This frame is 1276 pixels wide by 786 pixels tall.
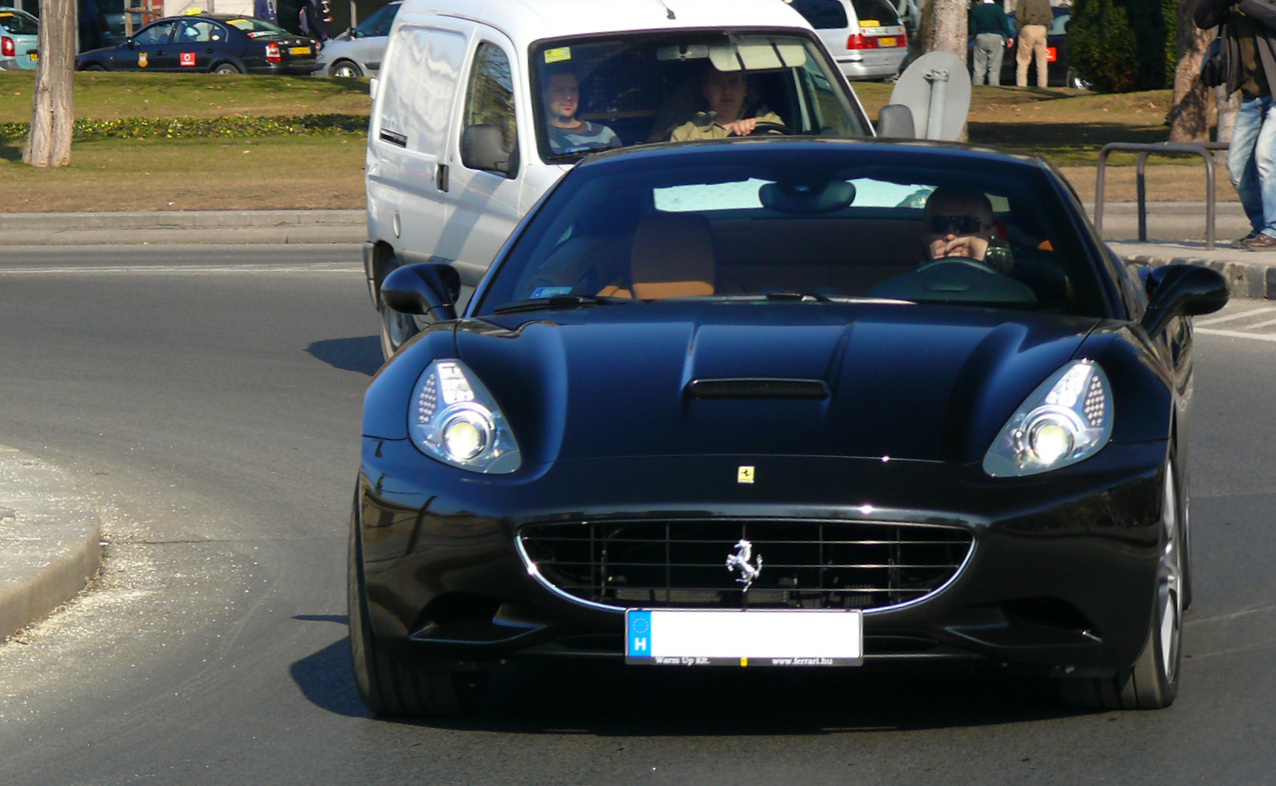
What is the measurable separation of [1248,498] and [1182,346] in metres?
1.77

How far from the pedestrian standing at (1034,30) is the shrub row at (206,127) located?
1402cm

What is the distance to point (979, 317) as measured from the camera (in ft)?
16.9

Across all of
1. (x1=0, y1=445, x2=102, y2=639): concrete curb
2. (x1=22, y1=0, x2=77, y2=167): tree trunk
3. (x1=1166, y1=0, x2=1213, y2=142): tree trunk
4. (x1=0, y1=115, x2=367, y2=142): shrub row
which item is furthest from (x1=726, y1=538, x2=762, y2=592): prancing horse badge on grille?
(x1=0, y1=115, x2=367, y2=142): shrub row

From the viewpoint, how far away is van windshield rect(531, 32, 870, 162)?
967 centimetres

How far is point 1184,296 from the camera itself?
540 centimetres

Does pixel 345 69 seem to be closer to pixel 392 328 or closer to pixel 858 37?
pixel 858 37

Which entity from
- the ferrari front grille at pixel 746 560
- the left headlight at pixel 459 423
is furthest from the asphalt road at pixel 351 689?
the left headlight at pixel 459 423

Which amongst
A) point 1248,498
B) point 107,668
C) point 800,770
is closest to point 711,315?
point 800,770

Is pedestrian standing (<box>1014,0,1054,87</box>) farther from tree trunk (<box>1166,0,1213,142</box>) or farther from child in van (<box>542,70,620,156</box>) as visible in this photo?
child in van (<box>542,70,620,156</box>)

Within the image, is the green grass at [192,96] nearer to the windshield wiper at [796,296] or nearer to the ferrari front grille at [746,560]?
the windshield wiper at [796,296]

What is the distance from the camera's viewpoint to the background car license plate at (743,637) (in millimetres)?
4340

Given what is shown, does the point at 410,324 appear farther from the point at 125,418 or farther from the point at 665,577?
the point at 665,577

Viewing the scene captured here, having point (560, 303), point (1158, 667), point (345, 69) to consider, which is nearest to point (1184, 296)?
point (1158, 667)

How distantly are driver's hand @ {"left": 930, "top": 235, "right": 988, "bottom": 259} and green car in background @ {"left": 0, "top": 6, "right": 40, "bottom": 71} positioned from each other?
142ft
